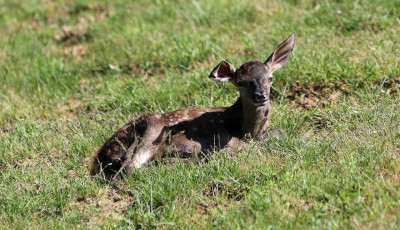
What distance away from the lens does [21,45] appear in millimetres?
10688

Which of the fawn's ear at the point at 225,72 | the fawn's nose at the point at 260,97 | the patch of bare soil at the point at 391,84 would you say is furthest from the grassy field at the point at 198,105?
the fawn's ear at the point at 225,72

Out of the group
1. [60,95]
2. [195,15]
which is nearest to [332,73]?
[195,15]

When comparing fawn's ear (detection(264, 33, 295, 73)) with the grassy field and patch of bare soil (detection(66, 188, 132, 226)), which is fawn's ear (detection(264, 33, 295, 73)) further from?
patch of bare soil (detection(66, 188, 132, 226))

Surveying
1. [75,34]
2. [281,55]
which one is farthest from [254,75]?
[75,34]

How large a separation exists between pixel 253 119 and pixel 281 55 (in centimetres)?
88

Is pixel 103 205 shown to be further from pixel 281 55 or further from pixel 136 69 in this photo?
pixel 136 69

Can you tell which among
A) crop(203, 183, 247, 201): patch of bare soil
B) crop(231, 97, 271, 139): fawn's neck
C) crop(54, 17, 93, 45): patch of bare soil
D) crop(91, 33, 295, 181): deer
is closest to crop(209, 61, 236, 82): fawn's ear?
crop(91, 33, 295, 181): deer

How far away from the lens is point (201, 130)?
21.6ft

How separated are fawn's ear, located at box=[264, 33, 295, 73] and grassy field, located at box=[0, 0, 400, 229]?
0.61 m

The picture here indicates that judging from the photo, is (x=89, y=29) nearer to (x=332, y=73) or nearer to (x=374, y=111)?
(x=332, y=73)

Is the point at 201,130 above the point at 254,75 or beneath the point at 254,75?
beneath

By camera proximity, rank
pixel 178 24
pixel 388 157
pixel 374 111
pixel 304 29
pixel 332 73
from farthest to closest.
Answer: pixel 178 24 → pixel 304 29 → pixel 332 73 → pixel 374 111 → pixel 388 157

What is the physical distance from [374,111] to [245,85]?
1.45 m

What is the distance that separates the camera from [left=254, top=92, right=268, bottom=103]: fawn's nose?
19.9 ft
